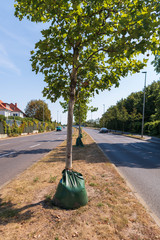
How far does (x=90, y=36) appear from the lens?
3.67 m

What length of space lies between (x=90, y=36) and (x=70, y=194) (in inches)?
136

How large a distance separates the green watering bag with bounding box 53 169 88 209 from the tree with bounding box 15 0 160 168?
691mm

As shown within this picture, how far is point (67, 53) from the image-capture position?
3955 mm

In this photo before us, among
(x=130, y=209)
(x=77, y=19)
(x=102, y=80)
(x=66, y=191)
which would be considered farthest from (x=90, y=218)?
(x=77, y=19)

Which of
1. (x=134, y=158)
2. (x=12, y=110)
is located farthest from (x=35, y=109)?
(x=134, y=158)

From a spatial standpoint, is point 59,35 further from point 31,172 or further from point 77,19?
point 31,172

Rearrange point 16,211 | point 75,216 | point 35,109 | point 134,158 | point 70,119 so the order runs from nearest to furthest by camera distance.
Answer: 1. point 75,216
2. point 16,211
3. point 70,119
4. point 134,158
5. point 35,109

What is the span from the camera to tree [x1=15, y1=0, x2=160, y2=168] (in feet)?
9.95

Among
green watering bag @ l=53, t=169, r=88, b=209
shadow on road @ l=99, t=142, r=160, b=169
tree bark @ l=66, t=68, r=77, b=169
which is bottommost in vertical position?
shadow on road @ l=99, t=142, r=160, b=169

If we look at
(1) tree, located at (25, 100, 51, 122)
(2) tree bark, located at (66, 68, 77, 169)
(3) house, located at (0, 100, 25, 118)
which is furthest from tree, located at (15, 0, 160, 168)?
(1) tree, located at (25, 100, 51, 122)

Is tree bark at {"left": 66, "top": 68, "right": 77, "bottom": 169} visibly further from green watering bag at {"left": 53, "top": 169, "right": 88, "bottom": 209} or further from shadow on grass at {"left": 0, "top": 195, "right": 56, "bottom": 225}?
shadow on grass at {"left": 0, "top": 195, "right": 56, "bottom": 225}

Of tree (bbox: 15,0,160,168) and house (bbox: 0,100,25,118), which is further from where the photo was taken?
house (bbox: 0,100,25,118)

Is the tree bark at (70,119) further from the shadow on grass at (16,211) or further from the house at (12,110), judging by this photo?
the house at (12,110)

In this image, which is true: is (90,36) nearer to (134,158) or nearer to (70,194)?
(70,194)
